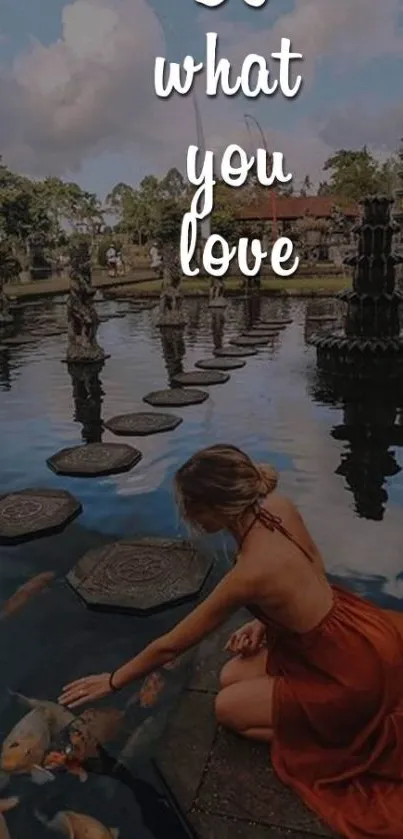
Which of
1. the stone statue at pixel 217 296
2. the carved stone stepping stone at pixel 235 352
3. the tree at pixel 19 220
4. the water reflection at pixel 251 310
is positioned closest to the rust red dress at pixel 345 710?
the carved stone stepping stone at pixel 235 352

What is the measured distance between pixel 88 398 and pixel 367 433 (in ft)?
16.3

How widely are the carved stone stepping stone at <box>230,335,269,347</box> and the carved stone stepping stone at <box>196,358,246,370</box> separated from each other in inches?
79.6

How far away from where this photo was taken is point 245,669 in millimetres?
3293

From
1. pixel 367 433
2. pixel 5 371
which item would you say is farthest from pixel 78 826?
pixel 5 371

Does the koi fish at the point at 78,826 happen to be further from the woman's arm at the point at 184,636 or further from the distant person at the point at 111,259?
the distant person at the point at 111,259

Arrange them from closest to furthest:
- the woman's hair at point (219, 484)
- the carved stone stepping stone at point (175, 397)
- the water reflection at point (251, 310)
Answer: the woman's hair at point (219, 484)
the carved stone stepping stone at point (175, 397)
the water reflection at point (251, 310)

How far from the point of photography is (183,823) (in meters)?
2.87

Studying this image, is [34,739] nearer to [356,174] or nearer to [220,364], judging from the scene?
[220,364]

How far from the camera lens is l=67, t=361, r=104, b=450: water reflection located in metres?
9.49

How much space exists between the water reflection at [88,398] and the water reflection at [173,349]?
57.4 inches

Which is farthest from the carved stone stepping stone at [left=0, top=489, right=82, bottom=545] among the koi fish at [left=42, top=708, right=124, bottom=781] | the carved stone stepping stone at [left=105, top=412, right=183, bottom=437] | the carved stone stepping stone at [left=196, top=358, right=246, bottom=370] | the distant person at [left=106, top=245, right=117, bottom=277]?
the distant person at [left=106, top=245, right=117, bottom=277]

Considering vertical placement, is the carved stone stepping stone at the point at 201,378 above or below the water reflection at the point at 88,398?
above

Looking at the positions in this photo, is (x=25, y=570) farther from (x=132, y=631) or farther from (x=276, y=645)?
(x=276, y=645)

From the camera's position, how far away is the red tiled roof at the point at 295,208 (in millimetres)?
58263
